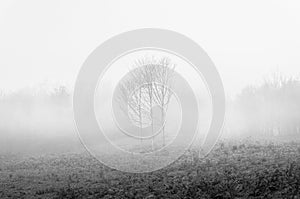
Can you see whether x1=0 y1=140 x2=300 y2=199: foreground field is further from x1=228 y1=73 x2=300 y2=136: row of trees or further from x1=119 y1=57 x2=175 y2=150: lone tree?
x1=228 y1=73 x2=300 y2=136: row of trees

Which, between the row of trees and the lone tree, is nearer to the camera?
the lone tree

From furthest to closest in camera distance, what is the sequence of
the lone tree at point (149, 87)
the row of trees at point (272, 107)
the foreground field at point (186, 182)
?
the row of trees at point (272, 107)
the lone tree at point (149, 87)
the foreground field at point (186, 182)

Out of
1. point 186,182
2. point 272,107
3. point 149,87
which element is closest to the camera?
point 186,182

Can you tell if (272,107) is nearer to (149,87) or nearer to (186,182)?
(149,87)

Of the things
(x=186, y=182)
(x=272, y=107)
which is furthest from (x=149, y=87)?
(x=272, y=107)

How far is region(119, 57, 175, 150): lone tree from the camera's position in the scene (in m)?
27.6

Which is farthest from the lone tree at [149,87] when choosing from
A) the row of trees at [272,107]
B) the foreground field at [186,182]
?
the row of trees at [272,107]

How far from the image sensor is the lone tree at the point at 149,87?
27.6 m

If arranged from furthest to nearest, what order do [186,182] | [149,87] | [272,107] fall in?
[272,107] → [149,87] → [186,182]

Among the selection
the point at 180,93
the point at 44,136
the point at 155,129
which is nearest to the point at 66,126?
the point at 44,136

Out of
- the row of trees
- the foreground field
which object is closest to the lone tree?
the foreground field

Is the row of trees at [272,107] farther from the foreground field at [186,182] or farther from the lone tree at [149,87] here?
the foreground field at [186,182]

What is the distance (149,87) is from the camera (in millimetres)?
27922

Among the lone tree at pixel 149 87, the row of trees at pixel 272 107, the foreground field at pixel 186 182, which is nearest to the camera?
the foreground field at pixel 186 182
